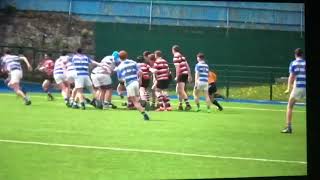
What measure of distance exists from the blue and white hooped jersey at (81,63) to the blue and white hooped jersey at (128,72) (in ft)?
1.14

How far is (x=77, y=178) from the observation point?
178 inches

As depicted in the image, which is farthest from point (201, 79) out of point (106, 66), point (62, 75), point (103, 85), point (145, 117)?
point (62, 75)

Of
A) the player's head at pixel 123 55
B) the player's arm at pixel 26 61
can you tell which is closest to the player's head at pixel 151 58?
the player's head at pixel 123 55

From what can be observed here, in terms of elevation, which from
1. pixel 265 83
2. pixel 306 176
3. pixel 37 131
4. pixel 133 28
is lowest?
pixel 306 176

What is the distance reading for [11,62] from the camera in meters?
5.54

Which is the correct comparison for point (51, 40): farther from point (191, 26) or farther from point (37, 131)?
point (191, 26)

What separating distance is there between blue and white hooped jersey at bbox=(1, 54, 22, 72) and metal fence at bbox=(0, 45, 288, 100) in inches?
3.1

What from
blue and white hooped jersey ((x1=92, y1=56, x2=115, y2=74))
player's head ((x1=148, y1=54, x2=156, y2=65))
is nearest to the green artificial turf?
blue and white hooped jersey ((x1=92, y1=56, x2=115, y2=74))

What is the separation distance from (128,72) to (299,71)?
194cm

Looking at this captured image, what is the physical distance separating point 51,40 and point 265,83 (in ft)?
8.40

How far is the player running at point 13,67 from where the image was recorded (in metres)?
5.40

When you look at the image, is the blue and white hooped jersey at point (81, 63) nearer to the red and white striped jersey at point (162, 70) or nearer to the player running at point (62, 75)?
the player running at point (62, 75)

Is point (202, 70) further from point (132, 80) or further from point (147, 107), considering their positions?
point (147, 107)

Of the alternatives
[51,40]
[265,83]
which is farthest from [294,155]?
[51,40]
